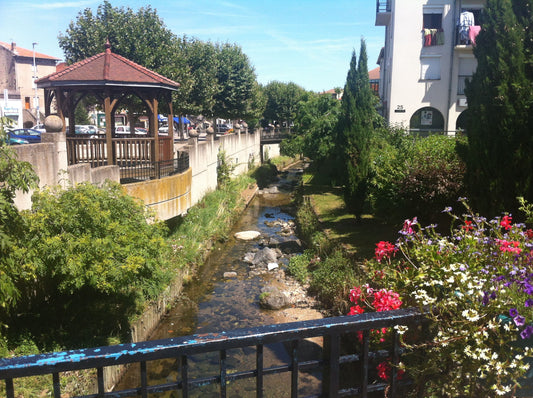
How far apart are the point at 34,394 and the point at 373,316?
21.3 ft

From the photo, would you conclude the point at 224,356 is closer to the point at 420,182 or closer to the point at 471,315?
the point at 471,315

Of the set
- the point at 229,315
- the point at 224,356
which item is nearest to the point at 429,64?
the point at 229,315

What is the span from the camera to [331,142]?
84.1 feet

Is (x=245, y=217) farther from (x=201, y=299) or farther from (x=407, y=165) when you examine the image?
(x=407, y=165)

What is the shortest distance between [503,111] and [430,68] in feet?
56.3

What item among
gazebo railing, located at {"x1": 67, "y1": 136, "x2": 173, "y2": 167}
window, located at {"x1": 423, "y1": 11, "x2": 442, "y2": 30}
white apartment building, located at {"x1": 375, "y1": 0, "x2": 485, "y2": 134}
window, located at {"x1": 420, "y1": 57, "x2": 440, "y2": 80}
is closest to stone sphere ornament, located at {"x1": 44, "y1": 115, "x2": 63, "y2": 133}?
gazebo railing, located at {"x1": 67, "y1": 136, "x2": 173, "y2": 167}

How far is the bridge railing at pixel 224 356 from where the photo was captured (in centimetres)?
207

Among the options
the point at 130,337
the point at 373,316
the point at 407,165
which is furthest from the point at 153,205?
the point at 373,316

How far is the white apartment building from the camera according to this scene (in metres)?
24.7

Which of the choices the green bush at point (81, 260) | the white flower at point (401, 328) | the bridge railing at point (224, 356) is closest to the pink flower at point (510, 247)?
the bridge railing at point (224, 356)

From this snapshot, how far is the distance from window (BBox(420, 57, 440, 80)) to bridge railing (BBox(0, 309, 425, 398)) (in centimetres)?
2487

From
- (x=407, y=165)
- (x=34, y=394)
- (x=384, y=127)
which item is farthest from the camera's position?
(x=384, y=127)

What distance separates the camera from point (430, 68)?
25.2 metres

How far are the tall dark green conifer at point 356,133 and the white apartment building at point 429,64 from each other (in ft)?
22.0
